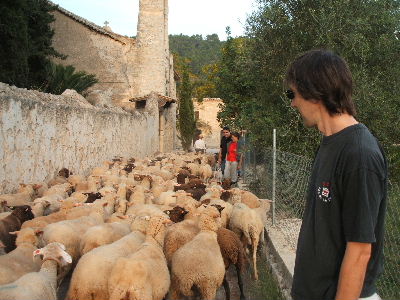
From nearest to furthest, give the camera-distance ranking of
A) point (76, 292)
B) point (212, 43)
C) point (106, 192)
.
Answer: point (76, 292) → point (106, 192) → point (212, 43)

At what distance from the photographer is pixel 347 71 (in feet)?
7.28

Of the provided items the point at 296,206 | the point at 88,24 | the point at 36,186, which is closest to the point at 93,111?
the point at 36,186

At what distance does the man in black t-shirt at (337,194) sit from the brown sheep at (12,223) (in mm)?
4791

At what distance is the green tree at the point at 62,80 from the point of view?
66.6 ft

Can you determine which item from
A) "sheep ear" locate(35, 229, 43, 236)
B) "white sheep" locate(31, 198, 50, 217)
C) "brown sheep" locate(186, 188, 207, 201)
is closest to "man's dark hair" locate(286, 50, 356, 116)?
"sheep ear" locate(35, 229, 43, 236)

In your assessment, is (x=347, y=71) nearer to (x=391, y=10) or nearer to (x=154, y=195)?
(x=154, y=195)

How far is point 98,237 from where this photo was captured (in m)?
5.73

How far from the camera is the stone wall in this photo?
30.0ft

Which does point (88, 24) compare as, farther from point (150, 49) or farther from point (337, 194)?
point (337, 194)

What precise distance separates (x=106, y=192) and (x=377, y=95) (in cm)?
645

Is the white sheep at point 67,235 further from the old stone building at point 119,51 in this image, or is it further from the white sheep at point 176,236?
the old stone building at point 119,51

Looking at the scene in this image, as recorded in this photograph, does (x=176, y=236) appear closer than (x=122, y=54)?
Yes

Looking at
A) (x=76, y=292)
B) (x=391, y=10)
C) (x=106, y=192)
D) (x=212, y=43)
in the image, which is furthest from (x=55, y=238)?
(x=212, y=43)

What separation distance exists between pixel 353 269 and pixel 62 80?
69.0ft
